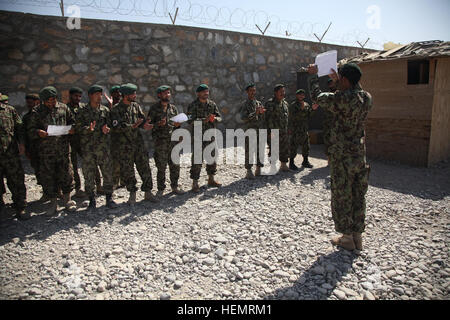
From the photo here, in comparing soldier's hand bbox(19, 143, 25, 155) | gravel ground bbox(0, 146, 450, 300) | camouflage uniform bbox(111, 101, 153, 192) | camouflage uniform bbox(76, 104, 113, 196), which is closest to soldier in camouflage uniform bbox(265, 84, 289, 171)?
gravel ground bbox(0, 146, 450, 300)

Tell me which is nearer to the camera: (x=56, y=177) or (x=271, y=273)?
(x=271, y=273)

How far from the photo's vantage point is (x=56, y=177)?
175 inches

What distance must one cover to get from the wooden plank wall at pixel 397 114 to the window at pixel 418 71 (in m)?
0.47

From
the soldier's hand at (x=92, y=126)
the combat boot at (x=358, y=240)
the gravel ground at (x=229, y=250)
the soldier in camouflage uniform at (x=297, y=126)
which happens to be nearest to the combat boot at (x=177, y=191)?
the gravel ground at (x=229, y=250)

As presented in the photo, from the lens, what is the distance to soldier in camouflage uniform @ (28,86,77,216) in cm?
421

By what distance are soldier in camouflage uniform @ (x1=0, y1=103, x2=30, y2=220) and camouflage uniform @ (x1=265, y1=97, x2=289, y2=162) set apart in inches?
177

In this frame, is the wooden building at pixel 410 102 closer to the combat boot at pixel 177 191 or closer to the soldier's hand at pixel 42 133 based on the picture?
the combat boot at pixel 177 191

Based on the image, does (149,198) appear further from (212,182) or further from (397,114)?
(397,114)

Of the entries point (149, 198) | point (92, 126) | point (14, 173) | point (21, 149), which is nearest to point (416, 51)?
point (149, 198)

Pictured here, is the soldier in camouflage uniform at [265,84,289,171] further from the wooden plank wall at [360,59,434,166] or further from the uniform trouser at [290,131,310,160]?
the wooden plank wall at [360,59,434,166]

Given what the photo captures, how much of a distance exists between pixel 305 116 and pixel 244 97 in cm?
313

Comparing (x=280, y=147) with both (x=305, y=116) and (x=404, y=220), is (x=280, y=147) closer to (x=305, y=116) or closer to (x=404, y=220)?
(x=305, y=116)
